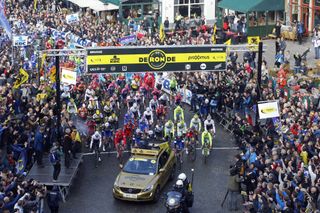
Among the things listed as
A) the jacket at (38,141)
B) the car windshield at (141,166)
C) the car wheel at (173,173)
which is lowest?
the car wheel at (173,173)

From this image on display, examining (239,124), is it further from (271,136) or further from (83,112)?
(83,112)

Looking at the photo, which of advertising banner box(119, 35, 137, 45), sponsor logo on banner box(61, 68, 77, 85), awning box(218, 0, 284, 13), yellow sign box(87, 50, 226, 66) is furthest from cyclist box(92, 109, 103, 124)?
awning box(218, 0, 284, 13)

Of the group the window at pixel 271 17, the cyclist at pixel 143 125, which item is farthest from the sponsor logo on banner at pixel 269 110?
the window at pixel 271 17

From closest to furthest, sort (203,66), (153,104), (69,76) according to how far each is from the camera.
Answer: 1. (203,66)
2. (69,76)
3. (153,104)

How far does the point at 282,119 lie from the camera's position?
90.3 ft

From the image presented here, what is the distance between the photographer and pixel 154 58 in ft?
89.7

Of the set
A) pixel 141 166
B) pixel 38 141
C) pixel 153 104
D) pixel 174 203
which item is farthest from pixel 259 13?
pixel 174 203

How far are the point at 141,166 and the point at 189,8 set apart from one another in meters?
30.4

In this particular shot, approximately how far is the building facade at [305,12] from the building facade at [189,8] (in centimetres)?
741

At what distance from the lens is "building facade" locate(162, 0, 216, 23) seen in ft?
171

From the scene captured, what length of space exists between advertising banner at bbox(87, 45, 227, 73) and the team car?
3.74 m

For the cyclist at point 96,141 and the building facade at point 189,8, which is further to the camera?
the building facade at point 189,8

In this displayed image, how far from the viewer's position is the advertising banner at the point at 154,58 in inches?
1069

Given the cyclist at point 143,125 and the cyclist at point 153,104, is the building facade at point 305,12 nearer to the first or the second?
the cyclist at point 153,104
